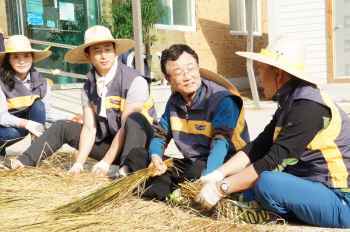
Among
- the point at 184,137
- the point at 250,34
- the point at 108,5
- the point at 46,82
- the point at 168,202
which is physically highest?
the point at 108,5

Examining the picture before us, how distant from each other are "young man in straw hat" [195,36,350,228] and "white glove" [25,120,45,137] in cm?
203

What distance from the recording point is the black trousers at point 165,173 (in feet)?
9.21

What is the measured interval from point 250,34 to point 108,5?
3523mm

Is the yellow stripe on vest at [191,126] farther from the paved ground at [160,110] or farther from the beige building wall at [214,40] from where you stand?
the beige building wall at [214,40]

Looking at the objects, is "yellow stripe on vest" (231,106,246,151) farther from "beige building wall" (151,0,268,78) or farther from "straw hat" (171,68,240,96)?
"beige building wall" (151,0,268,78)

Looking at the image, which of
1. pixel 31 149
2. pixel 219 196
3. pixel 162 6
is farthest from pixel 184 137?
pixel 162 6

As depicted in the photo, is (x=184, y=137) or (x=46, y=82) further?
(x=46, y=82)

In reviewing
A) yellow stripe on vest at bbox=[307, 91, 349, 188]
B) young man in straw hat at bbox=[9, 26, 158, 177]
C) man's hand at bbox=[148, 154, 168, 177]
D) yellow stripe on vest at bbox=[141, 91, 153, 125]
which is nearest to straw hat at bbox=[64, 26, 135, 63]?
young man in straw hat at bbox=[9, 26, 158, 177]

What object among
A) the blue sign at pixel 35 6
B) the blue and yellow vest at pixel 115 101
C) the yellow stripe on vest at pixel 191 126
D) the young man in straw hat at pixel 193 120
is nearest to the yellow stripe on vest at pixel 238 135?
the young man in straw hat at pixel 193 120

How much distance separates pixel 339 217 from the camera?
2197 millimetres

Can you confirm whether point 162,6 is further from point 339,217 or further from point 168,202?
point 339,217

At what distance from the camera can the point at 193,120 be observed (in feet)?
9.58

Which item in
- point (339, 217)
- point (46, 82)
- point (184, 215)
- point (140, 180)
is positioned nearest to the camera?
point (339, 217)

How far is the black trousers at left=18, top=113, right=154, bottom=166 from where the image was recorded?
334cm
